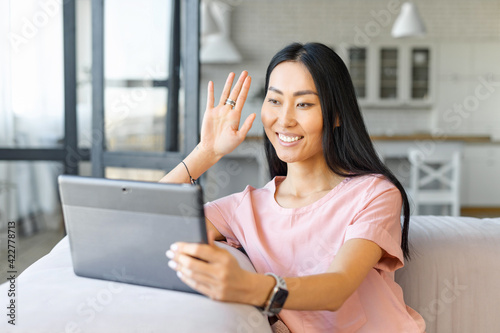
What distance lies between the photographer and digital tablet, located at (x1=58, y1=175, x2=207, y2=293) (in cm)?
90

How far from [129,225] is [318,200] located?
1.93ft

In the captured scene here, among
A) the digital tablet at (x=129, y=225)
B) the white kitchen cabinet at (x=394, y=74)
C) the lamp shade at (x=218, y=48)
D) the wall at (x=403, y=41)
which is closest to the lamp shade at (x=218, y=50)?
the lamp shade at (x=218, y=48)

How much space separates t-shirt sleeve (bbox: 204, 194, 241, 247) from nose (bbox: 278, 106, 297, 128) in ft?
0.97

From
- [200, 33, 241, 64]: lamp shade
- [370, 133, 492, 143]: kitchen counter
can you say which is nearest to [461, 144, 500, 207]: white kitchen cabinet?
[370, 133, 492, 143]: kitchen counter

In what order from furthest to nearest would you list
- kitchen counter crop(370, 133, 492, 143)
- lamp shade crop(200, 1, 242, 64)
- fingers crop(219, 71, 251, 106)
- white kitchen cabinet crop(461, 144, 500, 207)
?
lamp shade crop(200, 1, 242, 64), white kitchen cabinet crop(461, 144, 500, 207), kitchen counter crop(370, 133, 492, 143), fingers crop(219, 71, 251, 106)

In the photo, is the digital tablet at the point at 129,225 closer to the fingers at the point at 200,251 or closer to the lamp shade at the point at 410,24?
the fingers at the point at 200,251

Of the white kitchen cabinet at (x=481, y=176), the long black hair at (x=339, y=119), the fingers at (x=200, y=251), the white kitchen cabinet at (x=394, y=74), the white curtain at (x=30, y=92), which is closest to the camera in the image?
the fingers at (x=200, y=251)

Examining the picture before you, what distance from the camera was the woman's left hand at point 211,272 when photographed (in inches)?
35.0

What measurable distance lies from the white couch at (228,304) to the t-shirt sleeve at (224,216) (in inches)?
6.3

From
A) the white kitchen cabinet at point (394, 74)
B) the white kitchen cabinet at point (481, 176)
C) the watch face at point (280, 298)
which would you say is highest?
the white kitchen cabinet at point (394, 74)

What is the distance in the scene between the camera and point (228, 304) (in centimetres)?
98

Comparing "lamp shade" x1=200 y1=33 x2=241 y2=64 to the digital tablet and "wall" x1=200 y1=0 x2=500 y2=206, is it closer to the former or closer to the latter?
"wall" x1=200 y1=0 x2=500 y2=206

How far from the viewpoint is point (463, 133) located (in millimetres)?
7590

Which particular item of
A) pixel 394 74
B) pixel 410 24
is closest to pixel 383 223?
pixel 410 24
